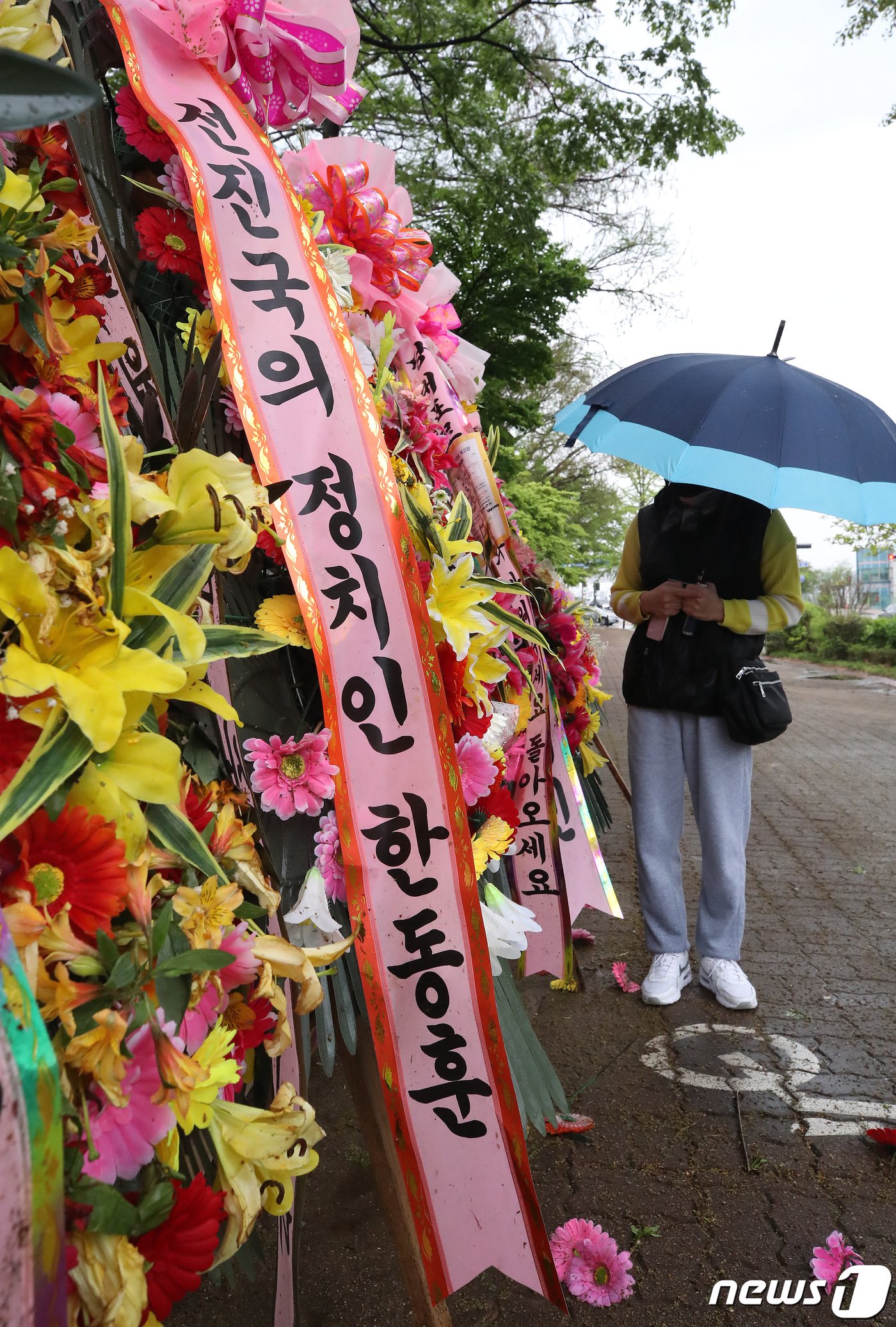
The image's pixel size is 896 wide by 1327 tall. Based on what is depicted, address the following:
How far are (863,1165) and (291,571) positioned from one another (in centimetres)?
204

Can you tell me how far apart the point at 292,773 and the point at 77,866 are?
46 centimetres

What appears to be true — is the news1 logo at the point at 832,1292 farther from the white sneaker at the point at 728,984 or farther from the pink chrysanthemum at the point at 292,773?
the pink chrysanthemum at the point at 292,773

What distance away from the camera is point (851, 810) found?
6.17m

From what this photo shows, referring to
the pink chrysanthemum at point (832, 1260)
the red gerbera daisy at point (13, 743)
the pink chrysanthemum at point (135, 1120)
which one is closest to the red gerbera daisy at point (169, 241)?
the red gerbera daisy at point (13, 743)

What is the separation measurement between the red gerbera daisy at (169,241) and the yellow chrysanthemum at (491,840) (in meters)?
0.92

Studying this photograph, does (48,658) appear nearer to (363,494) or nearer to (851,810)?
(363,494)

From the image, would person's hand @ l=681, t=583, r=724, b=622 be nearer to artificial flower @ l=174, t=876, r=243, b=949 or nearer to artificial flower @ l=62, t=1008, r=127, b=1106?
artificial flower @ l=174, t=876, r=243, b=949

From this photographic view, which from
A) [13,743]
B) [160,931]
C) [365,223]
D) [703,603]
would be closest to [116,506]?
[13,743]

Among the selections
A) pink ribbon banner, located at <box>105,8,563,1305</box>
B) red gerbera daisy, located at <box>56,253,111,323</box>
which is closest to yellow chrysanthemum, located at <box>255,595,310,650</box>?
pink ribbon banner, located at <box>105,8,563,1305</box>

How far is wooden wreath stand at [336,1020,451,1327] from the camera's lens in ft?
3.99

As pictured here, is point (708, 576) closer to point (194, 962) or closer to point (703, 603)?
point (703, 603)

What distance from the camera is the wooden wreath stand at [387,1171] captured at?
121 cm

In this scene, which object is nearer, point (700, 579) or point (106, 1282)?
point (106, 1282)

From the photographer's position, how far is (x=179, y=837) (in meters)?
0.81
